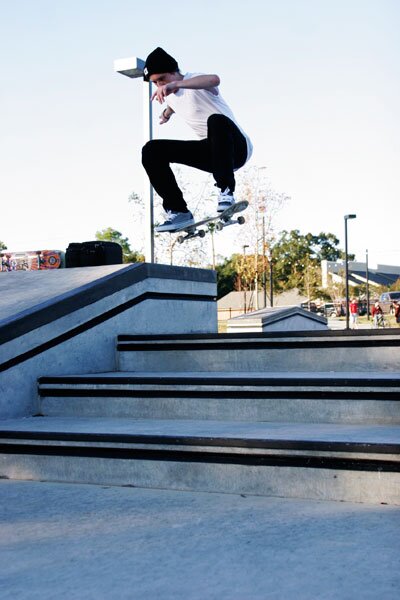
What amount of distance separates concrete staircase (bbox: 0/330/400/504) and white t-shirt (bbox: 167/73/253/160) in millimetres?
2507

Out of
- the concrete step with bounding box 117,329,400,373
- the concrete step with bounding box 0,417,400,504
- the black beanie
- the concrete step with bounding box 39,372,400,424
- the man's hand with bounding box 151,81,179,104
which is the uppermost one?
the black beanie

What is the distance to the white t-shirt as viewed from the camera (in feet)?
20.0

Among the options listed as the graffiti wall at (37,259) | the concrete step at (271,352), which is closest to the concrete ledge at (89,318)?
the concrete step at (271,352)

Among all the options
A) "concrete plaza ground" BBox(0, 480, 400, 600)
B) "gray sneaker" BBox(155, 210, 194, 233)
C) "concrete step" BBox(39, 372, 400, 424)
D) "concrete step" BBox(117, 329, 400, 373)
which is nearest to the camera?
"concrete plaza ground" BBox(0, 480, 400, 600)

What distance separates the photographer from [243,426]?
131 inches

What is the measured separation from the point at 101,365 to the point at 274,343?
4.31ft

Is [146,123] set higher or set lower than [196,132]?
higher

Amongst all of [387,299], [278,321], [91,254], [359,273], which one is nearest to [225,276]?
[387,299]

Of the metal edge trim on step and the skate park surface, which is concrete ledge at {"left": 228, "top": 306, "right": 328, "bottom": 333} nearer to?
the metal edge trim on step

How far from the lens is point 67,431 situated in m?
3.39

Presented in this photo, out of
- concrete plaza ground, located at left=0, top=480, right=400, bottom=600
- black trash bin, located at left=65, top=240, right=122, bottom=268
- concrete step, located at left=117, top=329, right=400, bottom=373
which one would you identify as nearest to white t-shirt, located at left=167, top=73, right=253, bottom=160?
black trash bin, located at left=65, top=240, right=122, bottom=268

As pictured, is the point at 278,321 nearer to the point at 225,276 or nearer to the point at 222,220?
the point at 222,220

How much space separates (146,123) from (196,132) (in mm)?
2262

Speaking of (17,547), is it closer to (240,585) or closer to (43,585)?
(43,585)
